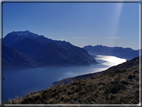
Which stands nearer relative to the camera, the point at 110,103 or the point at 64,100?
the point at 110,103

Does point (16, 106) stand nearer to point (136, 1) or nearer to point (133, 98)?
point (133, 98)

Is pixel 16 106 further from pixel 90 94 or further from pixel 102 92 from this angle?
pixel 102 92

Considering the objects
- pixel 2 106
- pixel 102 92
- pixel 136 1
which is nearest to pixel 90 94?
pixel 102 92

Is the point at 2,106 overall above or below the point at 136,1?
below

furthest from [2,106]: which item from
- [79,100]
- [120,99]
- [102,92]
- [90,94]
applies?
[120,99]

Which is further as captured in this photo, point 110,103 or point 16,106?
point 16,106

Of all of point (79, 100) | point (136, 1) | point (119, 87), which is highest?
point (136, 1)

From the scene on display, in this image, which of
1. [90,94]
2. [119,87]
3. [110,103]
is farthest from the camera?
[119,87]

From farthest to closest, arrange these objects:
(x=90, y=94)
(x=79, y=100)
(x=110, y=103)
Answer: (x=90, y=94)
(x=79, y=100)
(x=110, y=103)

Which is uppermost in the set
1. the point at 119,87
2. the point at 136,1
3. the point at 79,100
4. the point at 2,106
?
the point at 136,1
